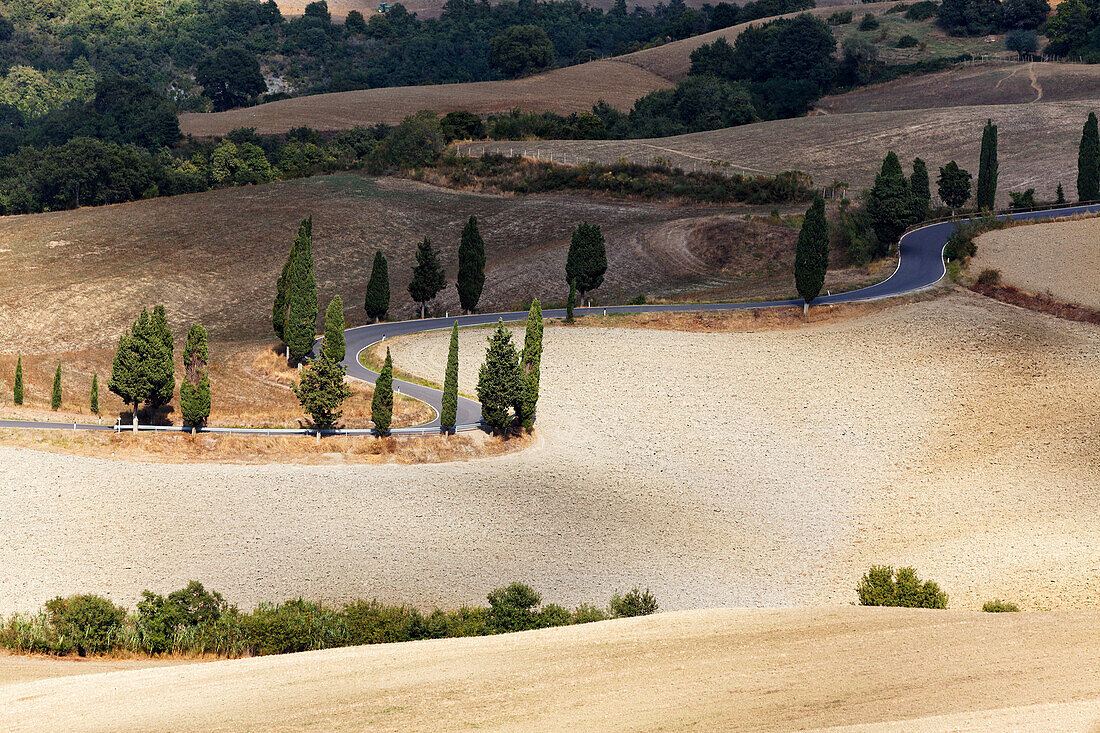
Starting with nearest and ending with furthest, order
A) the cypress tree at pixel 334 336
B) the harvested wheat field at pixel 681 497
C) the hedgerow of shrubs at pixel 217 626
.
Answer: the hedgerow of shrubs at pixel 217 626 < the harvested wheat field at pixel 681 497 < the cypress tree at pixel 334 336

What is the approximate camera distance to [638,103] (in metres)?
156

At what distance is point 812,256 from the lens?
6894 centimetres

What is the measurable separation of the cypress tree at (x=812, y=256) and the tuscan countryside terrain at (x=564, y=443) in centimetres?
21

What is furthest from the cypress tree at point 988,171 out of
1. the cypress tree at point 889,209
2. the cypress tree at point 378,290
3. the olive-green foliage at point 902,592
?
the olive-green foliage at point 902,592

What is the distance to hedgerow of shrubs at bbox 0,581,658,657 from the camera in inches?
1252

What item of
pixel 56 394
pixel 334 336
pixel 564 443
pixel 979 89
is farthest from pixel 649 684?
pixel 979 89

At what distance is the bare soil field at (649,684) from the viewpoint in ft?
79.7

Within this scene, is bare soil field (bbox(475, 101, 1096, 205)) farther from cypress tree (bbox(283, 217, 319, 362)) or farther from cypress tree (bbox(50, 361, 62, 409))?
cypress tree (bbox(50, 361, 62, 409))

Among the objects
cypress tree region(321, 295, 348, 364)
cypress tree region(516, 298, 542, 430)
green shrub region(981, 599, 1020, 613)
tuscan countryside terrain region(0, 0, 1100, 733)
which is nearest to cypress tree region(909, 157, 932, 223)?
tuscan countryside terrain region(0, 0, 1100, 733)

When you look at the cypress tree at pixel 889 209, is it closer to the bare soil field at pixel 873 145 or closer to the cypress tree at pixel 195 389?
the bare soil field at pixel 873 145

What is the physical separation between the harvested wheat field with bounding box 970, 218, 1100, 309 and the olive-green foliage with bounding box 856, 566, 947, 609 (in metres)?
37.9

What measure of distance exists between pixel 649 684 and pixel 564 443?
86.5ft

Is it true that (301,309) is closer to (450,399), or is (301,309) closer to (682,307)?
(450,399)

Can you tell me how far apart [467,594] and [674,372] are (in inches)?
1022
